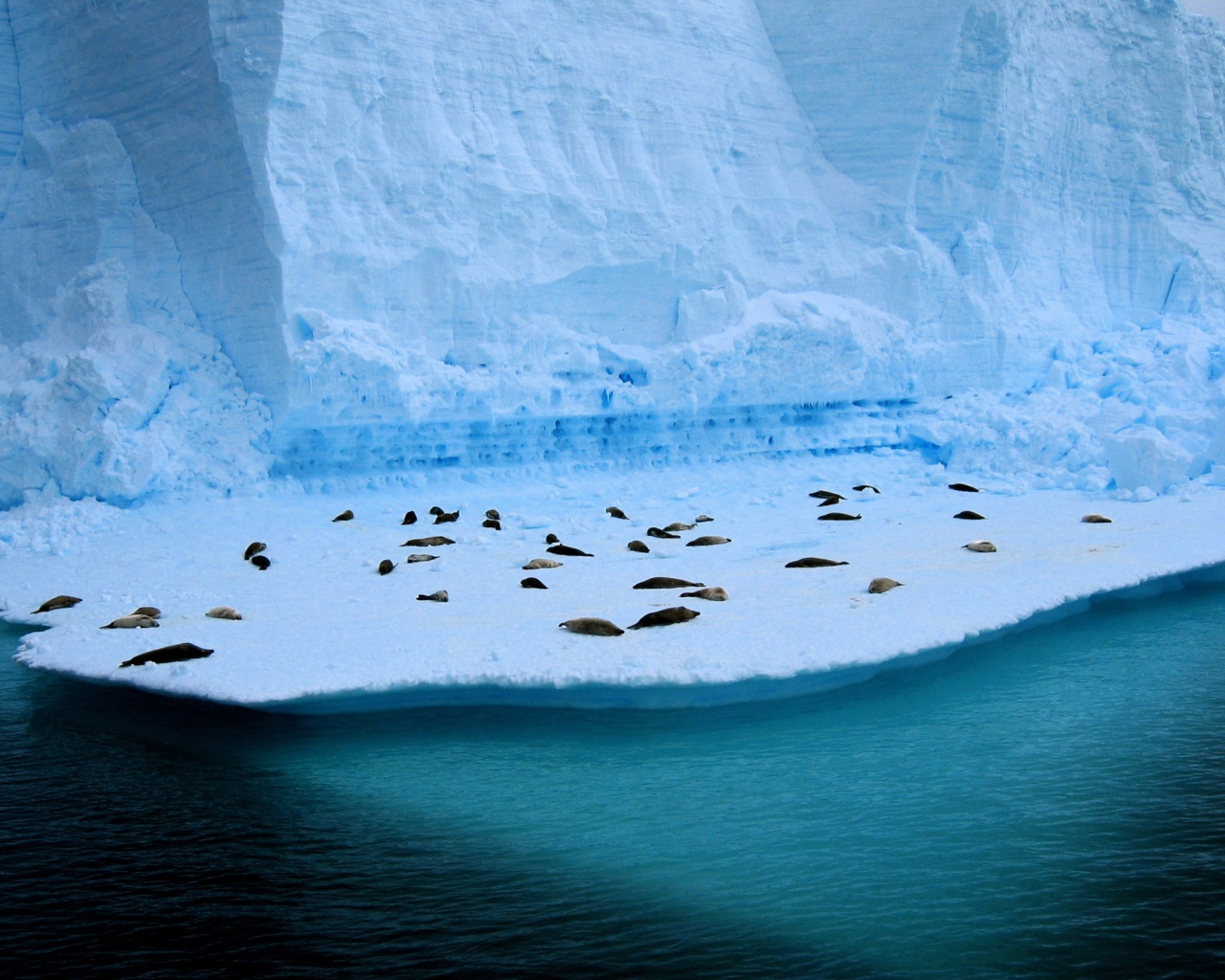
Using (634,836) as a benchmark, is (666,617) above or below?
above

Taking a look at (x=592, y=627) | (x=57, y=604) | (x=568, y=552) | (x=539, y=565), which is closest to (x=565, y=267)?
(x=568, y=552)

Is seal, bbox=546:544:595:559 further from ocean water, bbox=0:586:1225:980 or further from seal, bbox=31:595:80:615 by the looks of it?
seal, bbox=31:595:80:615

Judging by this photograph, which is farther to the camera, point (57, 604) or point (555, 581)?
point (555, 581)

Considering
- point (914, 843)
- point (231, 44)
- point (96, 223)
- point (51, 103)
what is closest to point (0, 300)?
point (96, 223)

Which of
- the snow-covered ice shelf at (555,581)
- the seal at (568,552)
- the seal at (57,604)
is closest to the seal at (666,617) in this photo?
the snow-covered ice shelf at (555,581)

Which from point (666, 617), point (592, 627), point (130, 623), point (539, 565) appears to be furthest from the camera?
point (539, 565)

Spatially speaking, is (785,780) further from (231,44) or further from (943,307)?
(943,307)

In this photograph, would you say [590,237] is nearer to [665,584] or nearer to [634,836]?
[665,584]
